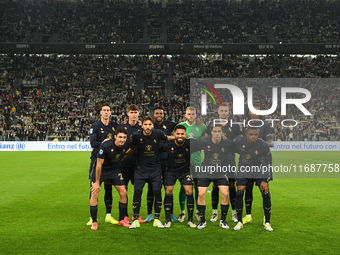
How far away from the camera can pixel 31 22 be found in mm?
43469

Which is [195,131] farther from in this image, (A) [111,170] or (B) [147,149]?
(A) [111,170]

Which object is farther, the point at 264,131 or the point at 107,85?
the point at 107,85

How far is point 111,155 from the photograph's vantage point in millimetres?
6945

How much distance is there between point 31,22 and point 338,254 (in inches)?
1815

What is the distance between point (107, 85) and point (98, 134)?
3209cm

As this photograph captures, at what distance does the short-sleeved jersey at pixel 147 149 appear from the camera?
716 cm

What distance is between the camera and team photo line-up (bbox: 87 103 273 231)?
686cm

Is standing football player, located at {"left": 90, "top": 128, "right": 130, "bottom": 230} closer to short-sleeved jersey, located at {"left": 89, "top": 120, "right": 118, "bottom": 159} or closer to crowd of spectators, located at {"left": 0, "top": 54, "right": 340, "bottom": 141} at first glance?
short-sleeved jersey, located at {"left": 89, "top": 120, "right": 118, "bottom": 159}

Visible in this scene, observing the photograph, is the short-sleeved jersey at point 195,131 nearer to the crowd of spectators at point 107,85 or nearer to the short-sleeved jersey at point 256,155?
the short-sleeved jersey at point 256,155

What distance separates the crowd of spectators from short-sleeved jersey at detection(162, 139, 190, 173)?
20.8m

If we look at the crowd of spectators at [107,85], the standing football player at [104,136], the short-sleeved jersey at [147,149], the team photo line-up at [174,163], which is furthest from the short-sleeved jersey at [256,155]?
the crowd of spectators at [107,85]

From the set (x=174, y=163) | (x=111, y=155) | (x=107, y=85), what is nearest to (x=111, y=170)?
(x=111, y=155)

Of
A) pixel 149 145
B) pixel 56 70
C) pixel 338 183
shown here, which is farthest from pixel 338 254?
pixel 56 70

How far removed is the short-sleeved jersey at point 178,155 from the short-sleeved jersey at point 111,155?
926 mm
